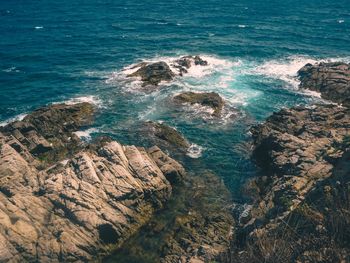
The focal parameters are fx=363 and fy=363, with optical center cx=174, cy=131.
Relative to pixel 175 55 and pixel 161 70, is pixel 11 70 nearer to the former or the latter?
pixel 161 70

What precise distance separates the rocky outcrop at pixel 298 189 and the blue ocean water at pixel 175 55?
Result: 5304mm

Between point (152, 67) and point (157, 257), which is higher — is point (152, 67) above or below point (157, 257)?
above

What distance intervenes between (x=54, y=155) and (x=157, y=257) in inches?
1047

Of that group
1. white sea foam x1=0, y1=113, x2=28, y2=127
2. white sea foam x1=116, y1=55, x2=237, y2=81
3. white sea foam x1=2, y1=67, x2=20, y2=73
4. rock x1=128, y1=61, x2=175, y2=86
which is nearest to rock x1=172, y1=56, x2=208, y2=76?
white sea foam x1=116, y1=55, x2=237, y2=81

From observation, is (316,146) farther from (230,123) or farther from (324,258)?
(324,258)

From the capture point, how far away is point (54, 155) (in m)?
58.2

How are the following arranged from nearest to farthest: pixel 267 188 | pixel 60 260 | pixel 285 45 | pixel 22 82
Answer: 1. pixel 60 260
2. pixel 267 188
3. pixel 22 82
4. pixel 285 45

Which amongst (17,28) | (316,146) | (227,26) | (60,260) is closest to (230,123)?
→ (316,146)

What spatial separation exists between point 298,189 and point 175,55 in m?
66.8

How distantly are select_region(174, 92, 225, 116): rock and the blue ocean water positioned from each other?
8.14ft

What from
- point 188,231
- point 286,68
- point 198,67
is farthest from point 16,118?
point 286,68

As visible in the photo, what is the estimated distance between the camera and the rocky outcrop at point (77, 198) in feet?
131

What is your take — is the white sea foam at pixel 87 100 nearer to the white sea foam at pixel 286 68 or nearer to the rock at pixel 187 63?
the rock at pixel 187 63

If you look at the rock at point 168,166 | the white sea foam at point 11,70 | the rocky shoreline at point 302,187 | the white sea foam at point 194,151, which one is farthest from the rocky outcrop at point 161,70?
the rock at point 168,166
